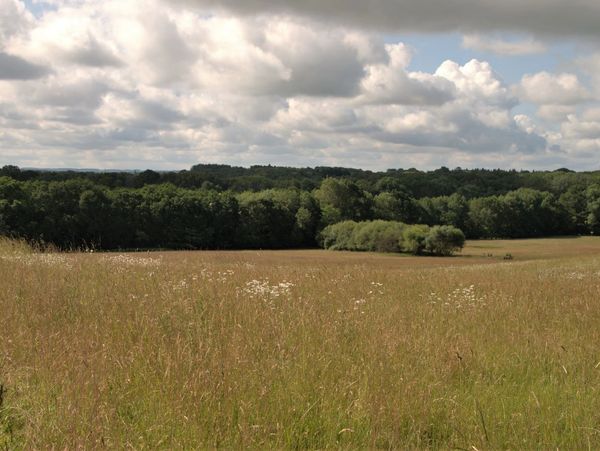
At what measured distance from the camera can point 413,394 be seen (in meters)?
4.71

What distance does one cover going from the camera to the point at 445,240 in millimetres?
85438

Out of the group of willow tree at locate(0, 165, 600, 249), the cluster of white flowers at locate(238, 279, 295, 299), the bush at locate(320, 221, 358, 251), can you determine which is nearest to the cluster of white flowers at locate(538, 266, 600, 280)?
the cluster of white flowers at locate(238, 279, 295, 299)

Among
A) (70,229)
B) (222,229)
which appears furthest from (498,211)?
(70,229)

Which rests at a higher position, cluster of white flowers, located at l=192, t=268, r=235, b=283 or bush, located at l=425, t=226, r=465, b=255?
cluster of white flowers, located at l=192, t=268, r=235, b=283

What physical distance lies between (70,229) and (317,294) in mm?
72051

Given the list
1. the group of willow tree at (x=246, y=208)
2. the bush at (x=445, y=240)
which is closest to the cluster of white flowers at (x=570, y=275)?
the group of willow tree at (x=246, y=208)

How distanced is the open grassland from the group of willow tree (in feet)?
136

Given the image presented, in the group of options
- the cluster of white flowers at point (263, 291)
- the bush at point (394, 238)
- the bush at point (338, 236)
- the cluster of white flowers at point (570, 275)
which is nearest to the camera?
the cluster of white flowers at point (263, 291)

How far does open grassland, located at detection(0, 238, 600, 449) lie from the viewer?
13.6ft

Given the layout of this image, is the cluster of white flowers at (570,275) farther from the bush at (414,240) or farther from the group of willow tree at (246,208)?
the bush at (414,240)

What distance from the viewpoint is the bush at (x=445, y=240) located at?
85.1 m

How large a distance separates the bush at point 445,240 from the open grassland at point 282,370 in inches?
3093

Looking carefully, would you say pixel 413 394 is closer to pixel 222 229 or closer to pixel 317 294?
pixel 317 294

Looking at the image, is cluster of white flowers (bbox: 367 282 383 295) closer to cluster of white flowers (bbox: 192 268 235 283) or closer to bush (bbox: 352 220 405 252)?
cluster of white flowers (bbox: 192 268 235 283)
